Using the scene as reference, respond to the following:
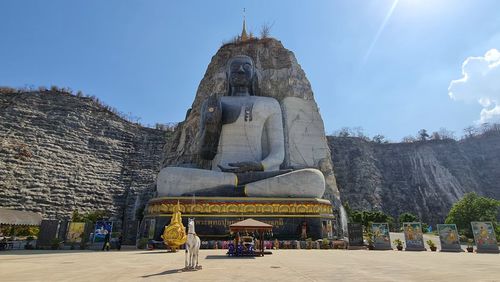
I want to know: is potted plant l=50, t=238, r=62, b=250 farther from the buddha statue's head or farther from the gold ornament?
the buddha statue's head

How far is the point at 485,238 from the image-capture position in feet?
35.5

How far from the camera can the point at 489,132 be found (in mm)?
55469

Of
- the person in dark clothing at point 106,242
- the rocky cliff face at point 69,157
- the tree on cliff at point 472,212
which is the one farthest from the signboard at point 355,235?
the rocky cliff face at point 69,157

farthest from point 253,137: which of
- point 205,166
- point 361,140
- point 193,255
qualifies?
point 361,140

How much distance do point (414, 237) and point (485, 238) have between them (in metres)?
2.10

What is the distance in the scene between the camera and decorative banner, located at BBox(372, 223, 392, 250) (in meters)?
12.3

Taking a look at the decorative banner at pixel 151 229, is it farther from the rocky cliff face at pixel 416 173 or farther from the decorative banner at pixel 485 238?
the rocky cliff face at pixel 416 173

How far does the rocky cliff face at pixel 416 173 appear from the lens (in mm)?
45188

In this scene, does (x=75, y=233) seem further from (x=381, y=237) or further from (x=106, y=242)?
(x=381, y=237)

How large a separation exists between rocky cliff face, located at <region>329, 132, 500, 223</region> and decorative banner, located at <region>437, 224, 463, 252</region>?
108ft

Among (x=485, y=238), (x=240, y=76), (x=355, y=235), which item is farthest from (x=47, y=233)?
(x=485, y=238)

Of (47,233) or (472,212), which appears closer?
(47,233)

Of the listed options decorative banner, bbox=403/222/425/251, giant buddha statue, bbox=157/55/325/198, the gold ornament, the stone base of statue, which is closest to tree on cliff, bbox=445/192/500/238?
decorative banner, bbox=403/222/425/251

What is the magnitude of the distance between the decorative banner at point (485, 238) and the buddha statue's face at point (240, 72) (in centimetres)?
1101
